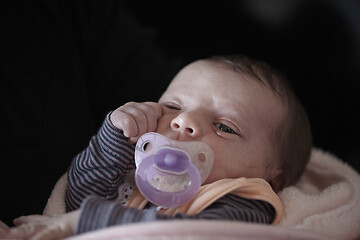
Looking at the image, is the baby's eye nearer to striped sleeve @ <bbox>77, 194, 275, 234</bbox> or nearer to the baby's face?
the baby's face

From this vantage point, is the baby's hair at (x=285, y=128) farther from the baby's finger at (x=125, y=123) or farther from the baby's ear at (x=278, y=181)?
the baby's finger at (x=125, y=123)

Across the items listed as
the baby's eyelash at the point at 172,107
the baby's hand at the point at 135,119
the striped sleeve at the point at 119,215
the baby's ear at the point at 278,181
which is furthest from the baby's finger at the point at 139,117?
the baby's ear at the point at 278,181

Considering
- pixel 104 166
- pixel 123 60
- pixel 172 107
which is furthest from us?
pixel 123 60

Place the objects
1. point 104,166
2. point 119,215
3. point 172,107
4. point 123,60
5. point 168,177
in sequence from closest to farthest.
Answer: point 119,215
point 168,177
point 104,166
point 172,107
point 123,60

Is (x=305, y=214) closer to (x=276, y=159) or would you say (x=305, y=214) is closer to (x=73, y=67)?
(x=276, y=159)

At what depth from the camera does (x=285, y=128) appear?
1.11m

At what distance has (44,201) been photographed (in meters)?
0.98

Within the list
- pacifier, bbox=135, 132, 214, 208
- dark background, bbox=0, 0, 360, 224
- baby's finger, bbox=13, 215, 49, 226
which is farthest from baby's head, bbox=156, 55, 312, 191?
baby's finger, bbox=13, 215, 49, 226

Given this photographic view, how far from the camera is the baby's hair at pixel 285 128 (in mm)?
1099

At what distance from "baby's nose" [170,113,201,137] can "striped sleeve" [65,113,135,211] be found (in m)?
0.12

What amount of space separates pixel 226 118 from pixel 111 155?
0.31 meters

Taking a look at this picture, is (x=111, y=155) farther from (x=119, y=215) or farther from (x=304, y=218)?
(x=304, y=218)

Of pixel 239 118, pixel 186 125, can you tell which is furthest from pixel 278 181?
pixel 186 125

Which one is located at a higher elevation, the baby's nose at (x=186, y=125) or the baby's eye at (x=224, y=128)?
the baby's nose at (x=186, y=125)
